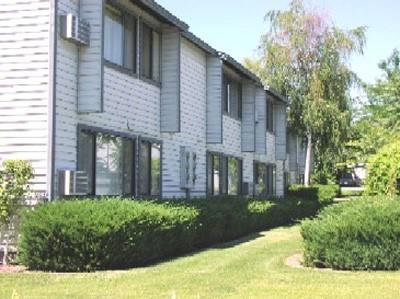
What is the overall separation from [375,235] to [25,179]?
6618mm

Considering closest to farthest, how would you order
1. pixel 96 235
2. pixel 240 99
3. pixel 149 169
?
pixel 96 235 < pixel 149 169 < pixel 240 99

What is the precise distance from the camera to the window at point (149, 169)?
1805 centimetres

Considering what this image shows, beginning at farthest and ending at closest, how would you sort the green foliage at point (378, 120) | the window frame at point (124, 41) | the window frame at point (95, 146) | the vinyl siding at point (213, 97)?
the green foliage at point (378, 120)
the vinyl siding at point (213, 97)
the window frame at point (124, 41)
the window frame at point (95, 146)

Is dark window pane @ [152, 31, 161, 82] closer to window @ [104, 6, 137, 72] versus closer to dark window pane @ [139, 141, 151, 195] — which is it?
window @ [104, 6, 137, 72]

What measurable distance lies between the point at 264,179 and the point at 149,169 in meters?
15.6

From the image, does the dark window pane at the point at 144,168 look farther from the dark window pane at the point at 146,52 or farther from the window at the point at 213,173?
the window at the point at 213,173

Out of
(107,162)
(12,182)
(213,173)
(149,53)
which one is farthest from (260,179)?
(12,182)

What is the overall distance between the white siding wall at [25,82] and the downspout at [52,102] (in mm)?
100

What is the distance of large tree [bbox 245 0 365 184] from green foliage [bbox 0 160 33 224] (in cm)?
2770

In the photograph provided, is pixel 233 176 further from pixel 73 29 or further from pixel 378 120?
pixel 73 29

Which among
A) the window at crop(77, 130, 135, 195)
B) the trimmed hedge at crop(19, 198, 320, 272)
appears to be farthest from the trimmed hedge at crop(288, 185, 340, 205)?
the trimmed hedge at crop(19, 198, 320, 272)

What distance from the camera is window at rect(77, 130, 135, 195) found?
49.4 feet

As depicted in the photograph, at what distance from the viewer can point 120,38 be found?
16.6 meters

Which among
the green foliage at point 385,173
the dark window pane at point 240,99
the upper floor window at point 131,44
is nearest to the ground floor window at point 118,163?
the upper floor window at point 131,44
